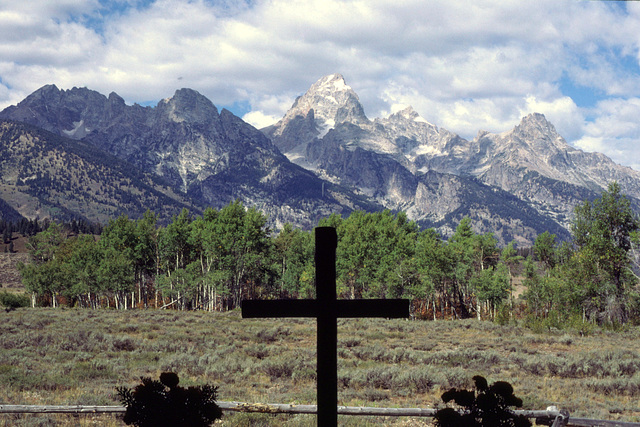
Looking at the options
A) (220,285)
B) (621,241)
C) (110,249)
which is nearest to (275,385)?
(621,241)

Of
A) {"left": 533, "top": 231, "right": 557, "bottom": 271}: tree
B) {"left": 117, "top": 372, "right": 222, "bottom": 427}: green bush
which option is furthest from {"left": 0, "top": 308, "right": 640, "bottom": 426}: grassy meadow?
{"left": 533, "top": 231, "right": 557, "bottom": 271}: tree

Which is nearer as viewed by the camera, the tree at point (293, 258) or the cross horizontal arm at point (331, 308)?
the cross horizontal arm at point (331, 308)

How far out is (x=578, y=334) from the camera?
30.5 meters

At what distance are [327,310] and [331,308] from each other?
6cm

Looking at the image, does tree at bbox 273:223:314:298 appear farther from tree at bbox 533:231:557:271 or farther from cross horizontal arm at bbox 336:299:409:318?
cross horizontal arm at bbox 336:299:409:318

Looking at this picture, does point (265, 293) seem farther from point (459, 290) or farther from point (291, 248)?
point (459, 290)

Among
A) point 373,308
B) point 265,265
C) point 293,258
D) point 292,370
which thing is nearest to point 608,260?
point 292,370

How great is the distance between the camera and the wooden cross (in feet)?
17.3

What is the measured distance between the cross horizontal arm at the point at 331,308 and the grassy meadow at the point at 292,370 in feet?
17.4

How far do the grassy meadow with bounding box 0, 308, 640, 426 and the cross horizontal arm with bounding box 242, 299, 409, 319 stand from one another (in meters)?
5.31

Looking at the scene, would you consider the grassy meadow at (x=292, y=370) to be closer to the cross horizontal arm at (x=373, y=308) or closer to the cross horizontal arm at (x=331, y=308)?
the cross horizontal arm at (x=331, y=308)

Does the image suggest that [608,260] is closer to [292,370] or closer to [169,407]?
[292,370]

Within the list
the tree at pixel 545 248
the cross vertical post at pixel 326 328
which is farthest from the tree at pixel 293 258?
the cross vertical post at pixel 326 328

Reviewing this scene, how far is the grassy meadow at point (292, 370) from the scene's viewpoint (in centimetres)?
1248
